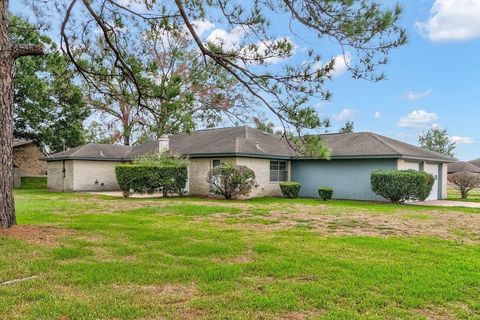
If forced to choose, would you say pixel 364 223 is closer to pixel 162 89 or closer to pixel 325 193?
pixel 162 89

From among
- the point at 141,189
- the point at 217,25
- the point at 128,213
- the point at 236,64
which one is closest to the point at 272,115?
the point at 236,64

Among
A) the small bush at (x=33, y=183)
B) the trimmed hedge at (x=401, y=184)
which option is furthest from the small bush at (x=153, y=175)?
the small bush at (x=33, y=183)

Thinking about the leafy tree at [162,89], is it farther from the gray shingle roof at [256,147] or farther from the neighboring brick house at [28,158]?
the neighboring brick house at [28,158]

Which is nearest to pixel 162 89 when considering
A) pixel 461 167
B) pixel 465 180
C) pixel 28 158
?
pixel 465 180

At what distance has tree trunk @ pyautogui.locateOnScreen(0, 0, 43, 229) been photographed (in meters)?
8.10

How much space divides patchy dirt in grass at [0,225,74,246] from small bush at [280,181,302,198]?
13.7m

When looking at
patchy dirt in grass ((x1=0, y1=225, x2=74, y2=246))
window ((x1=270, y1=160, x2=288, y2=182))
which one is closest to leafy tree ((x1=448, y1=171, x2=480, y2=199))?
window ((x1=270, y1=160, x2=288, y2=182))

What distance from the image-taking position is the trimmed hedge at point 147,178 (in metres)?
20.0

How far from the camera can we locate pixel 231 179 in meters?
18.9

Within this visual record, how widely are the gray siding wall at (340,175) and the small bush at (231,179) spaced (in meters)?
4.35

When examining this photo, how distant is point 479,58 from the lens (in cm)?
1470

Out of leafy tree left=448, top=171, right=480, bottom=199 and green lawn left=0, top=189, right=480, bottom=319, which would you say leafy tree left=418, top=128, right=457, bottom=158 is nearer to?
leafy tree left=448, top=171, right=480, bottom=199

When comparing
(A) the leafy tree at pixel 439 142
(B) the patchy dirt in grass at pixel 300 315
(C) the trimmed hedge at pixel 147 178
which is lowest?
(B) the patchy dirt in grass at pixel 300 315

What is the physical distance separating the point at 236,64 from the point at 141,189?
13.4 m
